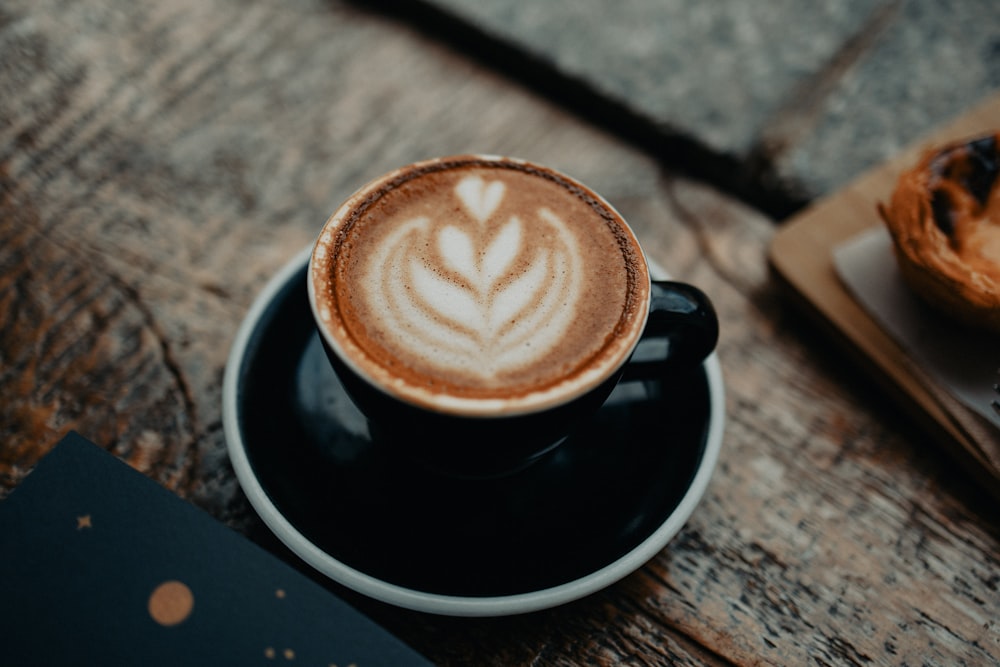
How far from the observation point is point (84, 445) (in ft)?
1.81

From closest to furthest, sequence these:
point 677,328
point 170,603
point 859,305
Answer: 1. point 170,603
2. point 677,328
3. point 859,305

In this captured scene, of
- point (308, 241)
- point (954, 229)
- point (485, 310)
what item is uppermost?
point (954, 229)

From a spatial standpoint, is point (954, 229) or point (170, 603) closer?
point (170, 603)

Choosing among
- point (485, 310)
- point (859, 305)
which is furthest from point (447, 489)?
point (859, 305)

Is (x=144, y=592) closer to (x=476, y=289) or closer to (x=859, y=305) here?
(x=476, y=289)

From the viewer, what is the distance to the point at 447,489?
2.06 feet

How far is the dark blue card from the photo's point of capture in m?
0.49

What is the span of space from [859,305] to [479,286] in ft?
1.53

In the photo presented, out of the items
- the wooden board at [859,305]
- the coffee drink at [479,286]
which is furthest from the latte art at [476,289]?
the wooden board at [859,305]

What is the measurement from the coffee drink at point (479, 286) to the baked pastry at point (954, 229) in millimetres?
315

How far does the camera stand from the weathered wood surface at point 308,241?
637 millimetres

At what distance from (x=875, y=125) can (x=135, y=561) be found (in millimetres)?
1060

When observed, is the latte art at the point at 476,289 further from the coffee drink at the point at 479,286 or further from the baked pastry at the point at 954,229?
the baked pastry at the point at 954,229

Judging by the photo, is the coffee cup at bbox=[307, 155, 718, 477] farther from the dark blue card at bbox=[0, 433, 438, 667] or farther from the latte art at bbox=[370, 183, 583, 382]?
the dark blue card at bbox=[0, 433, 438, 667]
